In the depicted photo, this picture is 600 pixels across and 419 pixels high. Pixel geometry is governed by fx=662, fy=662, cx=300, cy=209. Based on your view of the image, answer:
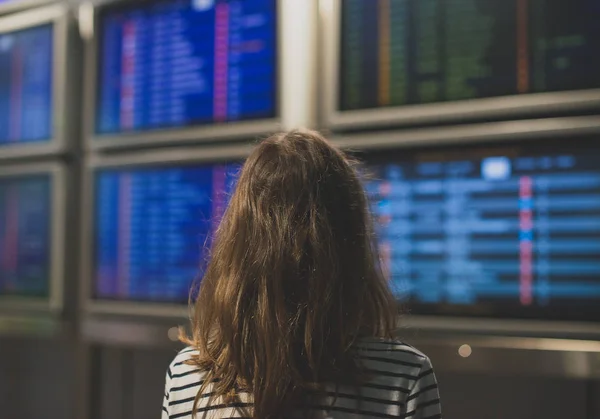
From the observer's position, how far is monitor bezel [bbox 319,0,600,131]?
1.13 m

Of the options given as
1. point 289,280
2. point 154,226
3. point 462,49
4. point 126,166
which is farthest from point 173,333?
point 462,49

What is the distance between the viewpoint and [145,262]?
1.54m

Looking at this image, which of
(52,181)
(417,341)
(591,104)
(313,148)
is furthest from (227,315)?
(52,181)

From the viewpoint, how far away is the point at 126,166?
157 centimetres

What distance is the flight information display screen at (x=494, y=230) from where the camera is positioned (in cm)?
111

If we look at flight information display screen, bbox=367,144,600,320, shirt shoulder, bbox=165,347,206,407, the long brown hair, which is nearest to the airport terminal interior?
flight information display screen, bbox=367,144,600,320

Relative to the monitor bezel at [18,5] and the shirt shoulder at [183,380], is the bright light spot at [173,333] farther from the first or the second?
the monitor bezel at [18,5]

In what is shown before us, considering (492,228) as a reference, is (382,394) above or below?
below

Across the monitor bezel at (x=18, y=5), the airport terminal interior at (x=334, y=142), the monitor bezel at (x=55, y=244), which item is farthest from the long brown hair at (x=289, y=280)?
the monitor bezel at (x=18, y=5)

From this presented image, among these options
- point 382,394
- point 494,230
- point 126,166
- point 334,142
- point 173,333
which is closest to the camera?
point 382,394

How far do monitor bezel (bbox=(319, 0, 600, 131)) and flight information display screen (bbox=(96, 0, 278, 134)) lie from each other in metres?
0.13

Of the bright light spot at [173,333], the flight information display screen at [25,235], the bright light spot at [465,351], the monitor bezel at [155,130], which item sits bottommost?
the bright light spot at [173,333]

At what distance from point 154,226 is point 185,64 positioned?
1.24 ft

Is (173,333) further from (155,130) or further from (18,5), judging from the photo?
(18,5)
